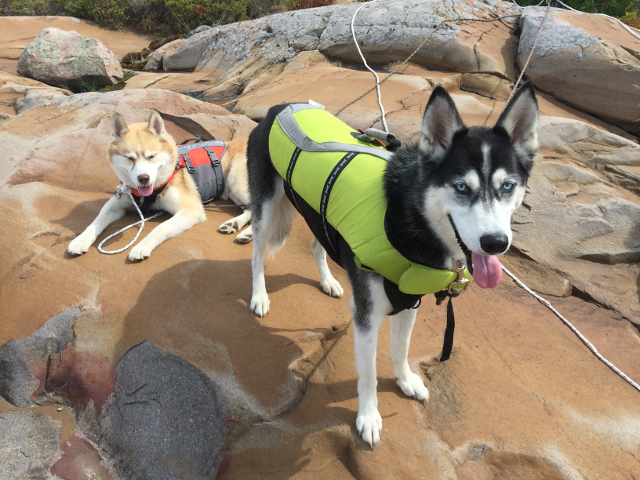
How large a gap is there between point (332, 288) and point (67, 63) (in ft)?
41.1

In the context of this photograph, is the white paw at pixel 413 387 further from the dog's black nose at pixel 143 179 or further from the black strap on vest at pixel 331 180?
the dog's black nose at pixel 143 179

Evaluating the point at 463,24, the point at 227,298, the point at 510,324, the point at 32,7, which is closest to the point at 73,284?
the point at 227,298

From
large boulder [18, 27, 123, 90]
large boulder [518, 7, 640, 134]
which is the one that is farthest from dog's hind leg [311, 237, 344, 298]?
large boulder [18, 27, 123, 90]

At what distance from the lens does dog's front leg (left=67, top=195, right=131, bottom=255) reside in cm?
404

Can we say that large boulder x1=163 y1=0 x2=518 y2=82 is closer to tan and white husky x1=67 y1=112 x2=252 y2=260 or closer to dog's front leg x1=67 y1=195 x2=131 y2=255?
tan and white husky x1=67 y1=112 x2=252 y2=260

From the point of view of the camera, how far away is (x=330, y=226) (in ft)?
8.79

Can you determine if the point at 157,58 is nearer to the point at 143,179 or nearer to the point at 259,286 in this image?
the point at 143,179

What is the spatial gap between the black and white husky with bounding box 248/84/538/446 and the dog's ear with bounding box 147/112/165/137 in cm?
348

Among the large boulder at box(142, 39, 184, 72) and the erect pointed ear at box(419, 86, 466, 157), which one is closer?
the erect pointed ear at box(419, 86, 466, 157)

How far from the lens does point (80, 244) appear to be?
406 centimetres

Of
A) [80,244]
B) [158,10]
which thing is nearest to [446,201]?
[80,244]

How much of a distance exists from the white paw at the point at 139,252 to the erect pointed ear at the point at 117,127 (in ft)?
5.40

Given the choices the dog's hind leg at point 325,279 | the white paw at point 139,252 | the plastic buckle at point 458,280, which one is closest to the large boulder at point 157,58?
the white paw at point 139,252

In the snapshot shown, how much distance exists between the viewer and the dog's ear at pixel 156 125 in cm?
A: 495
